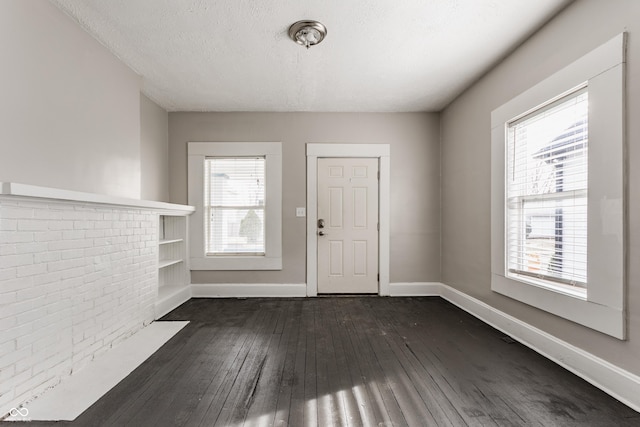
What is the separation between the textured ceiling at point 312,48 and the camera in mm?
2211

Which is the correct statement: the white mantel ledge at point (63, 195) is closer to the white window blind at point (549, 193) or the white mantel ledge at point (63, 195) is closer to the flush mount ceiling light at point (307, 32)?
the flush mount ceiling light at point (307, 32)

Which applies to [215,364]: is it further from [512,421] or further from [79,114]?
[79,114]

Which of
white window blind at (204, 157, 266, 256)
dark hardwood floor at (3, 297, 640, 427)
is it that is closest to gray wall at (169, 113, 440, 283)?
white window blind at (204, 157, 266, 256)

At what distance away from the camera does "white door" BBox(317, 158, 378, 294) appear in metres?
4.40

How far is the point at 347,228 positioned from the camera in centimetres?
441

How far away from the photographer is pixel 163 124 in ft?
13.9

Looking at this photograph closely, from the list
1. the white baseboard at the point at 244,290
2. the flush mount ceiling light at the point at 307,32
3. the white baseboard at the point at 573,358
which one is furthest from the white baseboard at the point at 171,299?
the white baseboard at the point at 573,358

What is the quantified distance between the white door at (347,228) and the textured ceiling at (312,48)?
38.4 inches

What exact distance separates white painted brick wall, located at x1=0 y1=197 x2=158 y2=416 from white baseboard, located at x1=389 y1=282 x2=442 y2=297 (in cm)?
313

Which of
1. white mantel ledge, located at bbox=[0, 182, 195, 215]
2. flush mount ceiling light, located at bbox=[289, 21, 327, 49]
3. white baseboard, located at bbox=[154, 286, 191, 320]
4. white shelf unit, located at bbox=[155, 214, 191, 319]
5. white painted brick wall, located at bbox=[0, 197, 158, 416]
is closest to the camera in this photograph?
white mantel ledge, located at bbox=[0, 182, 195, 215]

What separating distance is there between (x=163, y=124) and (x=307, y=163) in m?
2.02

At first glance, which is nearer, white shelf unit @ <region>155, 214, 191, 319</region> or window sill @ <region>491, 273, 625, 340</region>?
window sill @ <region>491, 273, 625, 340</region>

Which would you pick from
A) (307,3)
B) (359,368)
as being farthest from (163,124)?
(359,368)

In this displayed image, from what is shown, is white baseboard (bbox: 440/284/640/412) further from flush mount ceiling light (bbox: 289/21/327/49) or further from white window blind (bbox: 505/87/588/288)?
flush mount ceiling light (bbox: 289/21/327/49)
